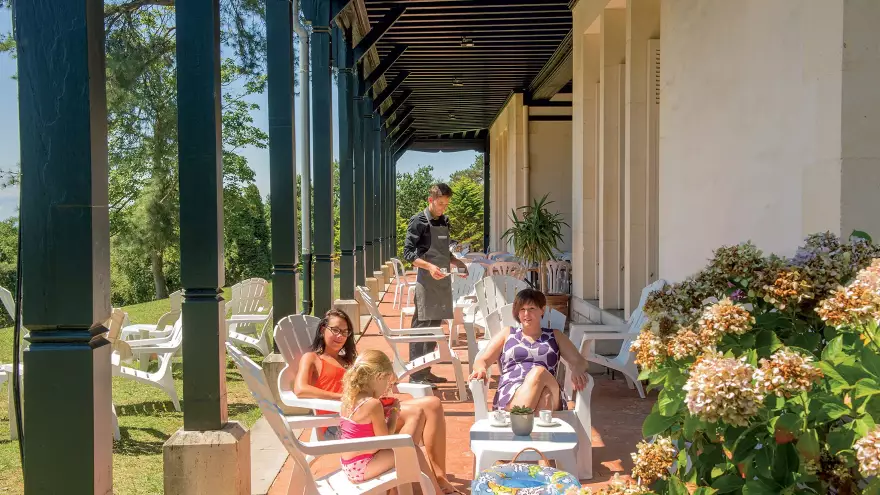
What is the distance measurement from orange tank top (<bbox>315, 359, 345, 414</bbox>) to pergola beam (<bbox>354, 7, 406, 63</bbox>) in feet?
20.8

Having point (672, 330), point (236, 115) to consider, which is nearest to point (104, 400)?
point (672, 330)

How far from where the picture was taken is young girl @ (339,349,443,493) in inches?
127

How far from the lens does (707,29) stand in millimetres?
4980

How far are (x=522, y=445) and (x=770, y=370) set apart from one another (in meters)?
2.01

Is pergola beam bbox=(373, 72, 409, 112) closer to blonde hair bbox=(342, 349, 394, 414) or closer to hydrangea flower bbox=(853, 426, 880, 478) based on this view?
blonde hair bbox=(342, 349, 394, 414)

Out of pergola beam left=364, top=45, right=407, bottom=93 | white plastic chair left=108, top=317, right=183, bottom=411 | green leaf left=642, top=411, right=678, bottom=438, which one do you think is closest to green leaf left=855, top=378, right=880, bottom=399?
green leaf left=642, top=411, right=678, bottom=438

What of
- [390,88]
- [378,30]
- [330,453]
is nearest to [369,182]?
[390,88]

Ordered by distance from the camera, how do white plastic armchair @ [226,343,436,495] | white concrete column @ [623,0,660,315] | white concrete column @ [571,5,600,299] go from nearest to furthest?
white plastic armchair @ [226,343,436,495], white concrete column @ [623,0,660,315], white concrete column @ [571,5,600,299]

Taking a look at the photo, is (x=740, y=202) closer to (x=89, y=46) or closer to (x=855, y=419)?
(x=855, y=419)

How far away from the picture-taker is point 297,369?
434cm

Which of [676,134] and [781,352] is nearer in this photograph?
[781,352]

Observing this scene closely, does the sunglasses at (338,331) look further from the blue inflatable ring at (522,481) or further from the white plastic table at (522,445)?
the blue inflatable ring at (522,481)

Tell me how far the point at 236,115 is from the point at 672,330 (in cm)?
2674

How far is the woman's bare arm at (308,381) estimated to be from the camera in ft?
13.1
